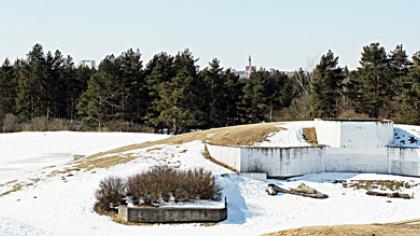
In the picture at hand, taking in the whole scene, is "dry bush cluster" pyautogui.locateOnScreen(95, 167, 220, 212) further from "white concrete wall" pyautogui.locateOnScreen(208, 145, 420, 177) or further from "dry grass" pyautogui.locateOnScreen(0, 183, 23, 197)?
"dry grass" pyautogui.locateOnScreen(0, 183, 23, 197)

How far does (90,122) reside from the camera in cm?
4600

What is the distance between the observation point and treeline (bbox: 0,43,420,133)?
39844 millimetres

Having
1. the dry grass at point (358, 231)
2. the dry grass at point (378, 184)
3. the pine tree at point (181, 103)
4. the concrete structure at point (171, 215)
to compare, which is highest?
the pine tree at point (181, 103)

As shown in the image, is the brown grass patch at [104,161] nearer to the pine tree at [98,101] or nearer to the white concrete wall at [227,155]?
the white concrete wall at [227,155]

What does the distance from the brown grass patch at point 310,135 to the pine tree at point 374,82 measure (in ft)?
41.4

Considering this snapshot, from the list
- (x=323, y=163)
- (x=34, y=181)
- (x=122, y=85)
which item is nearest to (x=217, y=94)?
(x=122, y=85)

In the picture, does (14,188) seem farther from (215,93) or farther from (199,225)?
(215,93)

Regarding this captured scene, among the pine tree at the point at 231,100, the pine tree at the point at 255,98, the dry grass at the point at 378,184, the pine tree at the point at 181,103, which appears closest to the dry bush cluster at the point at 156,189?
the dry grass at the point at 378,184

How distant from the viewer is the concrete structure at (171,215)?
63.3 ft

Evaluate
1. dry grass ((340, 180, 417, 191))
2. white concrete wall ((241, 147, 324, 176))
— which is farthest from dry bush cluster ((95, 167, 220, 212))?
dry grass ((340, 180, 417, 191))

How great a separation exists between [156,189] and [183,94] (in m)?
21.2

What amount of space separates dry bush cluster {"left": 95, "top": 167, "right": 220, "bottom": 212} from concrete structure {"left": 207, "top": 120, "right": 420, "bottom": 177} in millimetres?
4158

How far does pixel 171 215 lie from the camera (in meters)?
19.4

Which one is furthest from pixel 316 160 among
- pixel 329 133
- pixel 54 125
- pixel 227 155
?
pixel 54 125
